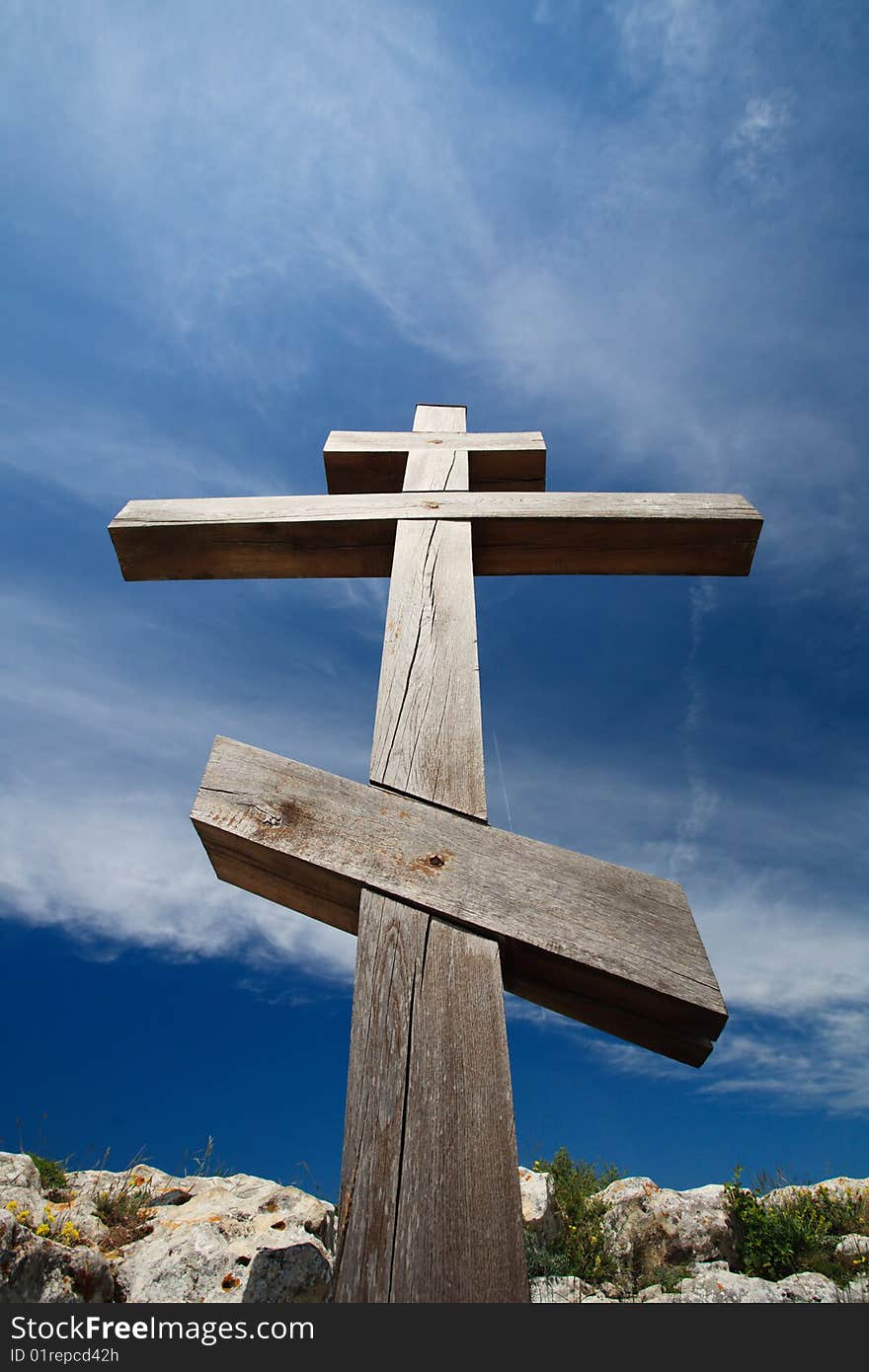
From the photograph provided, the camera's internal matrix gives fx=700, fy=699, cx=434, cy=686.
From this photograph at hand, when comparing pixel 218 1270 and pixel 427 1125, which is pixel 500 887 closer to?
pixel 427 1125

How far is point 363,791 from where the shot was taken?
159cm

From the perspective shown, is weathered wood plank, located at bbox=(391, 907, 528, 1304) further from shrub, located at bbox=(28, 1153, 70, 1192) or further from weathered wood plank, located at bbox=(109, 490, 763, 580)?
shrub, located at bbox=(28, 1153, 70, 1192)

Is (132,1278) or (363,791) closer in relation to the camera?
(363,791)

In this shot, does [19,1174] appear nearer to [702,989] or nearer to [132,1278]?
[132,1278]

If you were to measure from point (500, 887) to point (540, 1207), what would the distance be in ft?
19.9

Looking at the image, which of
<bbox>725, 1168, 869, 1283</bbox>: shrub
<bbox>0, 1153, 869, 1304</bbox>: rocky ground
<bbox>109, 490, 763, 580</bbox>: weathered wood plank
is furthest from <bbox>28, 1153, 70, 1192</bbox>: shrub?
<bbox>725, 1168, 869, 1283</bbox>: shrub

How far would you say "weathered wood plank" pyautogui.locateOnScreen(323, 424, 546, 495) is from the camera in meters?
3.01

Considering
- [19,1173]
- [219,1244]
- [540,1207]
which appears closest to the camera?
[219,1244]

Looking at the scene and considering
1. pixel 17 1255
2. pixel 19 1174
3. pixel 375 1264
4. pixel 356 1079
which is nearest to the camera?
pixel 375 1264

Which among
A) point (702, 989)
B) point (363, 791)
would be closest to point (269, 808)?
point (363, 791)

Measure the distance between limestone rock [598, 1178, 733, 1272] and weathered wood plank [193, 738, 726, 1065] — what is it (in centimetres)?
662

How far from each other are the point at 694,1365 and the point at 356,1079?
0.61 meters

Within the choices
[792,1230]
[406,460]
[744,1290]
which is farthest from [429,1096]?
[792,1230]

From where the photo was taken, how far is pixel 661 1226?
6.50m
